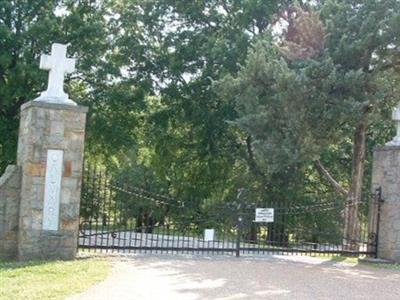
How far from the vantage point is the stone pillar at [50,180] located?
9094 mm

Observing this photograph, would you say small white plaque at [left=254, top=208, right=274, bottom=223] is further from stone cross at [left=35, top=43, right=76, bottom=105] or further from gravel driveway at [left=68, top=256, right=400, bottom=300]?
stone cross at [left=35, top=43, right=76, bottom=105]

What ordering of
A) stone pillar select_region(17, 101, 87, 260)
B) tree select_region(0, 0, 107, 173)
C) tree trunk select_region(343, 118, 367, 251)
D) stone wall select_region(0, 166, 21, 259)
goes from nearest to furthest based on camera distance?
stone pillar select_region(17, 101, 87, 260), stone wall select_region(0, 166, 21, 259), tree trunk select_region(343, 118, 367, 251), tree select_region(0, 0, 107, 173)

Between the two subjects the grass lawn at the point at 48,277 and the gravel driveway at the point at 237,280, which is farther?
the gravel driveway at the point at 237,280

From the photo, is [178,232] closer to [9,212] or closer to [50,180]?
[50,180]

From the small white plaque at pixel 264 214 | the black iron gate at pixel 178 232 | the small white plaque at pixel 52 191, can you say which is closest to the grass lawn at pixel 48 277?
the small white plaque at pixel 52 191

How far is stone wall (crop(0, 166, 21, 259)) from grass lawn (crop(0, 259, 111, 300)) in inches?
18.8

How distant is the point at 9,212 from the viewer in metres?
9.24

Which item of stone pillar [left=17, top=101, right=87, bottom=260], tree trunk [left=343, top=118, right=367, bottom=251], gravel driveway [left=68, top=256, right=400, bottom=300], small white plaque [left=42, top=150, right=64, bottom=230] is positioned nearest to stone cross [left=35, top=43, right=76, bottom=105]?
stone pillar [left=17, top=101, right=87, bottom=260]

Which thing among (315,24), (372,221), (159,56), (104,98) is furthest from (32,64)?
(372,221)

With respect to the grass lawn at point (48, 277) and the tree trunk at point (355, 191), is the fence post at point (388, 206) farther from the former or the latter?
the grass lawn at point (48, 277)

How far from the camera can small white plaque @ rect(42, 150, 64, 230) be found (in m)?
9.15

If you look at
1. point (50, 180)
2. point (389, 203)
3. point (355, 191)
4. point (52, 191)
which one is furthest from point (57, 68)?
point (355, 191)

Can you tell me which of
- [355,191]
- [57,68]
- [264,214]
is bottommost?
[264,214]

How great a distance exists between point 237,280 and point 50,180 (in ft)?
10.6
